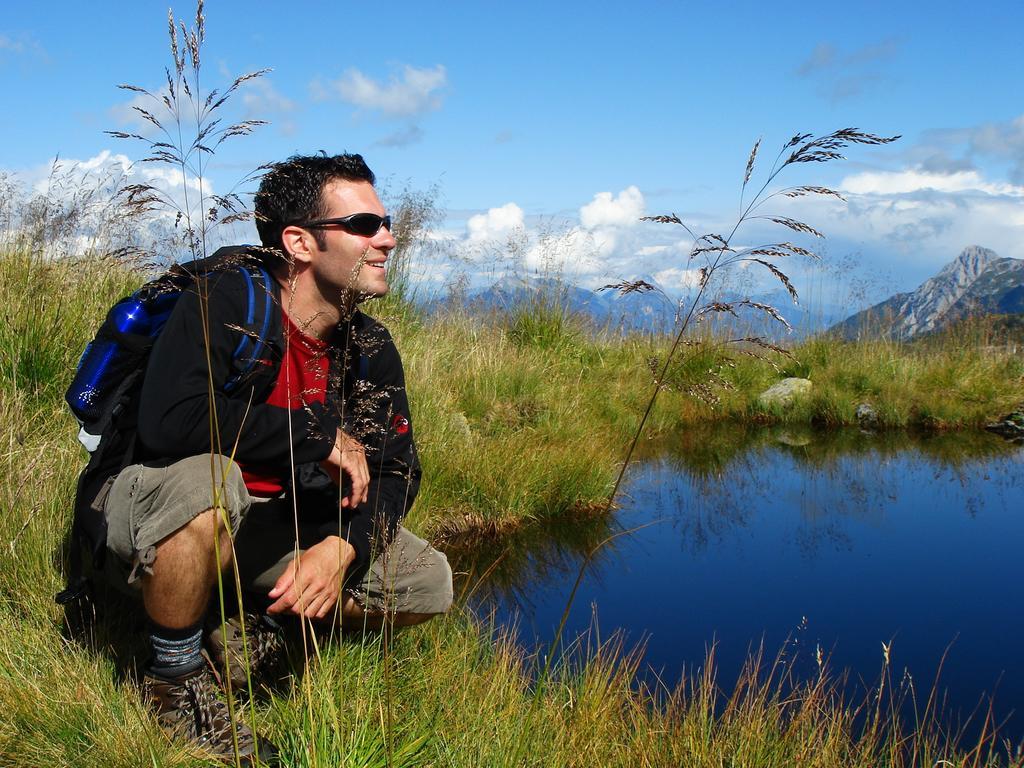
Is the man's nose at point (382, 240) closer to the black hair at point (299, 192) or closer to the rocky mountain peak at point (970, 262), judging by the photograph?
the black hair at point (299, 192)

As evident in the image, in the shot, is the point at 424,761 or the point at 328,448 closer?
the point at 424,761

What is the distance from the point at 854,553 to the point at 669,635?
1.73 meters

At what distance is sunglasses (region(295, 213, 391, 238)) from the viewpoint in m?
2.28

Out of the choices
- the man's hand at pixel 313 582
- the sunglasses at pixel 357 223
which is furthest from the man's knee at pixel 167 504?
the sunglasses at pixel 357 223

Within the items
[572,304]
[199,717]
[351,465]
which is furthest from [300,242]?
[572,304]

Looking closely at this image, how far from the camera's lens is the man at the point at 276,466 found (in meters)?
1.81

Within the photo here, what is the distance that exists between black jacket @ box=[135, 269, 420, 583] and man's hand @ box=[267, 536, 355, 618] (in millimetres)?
72

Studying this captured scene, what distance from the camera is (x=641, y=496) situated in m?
5.80

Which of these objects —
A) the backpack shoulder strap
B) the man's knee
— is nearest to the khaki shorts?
the man's knee

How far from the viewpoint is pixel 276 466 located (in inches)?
84.0

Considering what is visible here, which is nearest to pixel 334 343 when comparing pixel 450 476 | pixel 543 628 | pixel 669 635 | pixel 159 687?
pixel 159 687

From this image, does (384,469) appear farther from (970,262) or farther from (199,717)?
(970,262)

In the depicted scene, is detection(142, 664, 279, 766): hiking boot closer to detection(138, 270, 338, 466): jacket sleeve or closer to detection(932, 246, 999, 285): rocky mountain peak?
detection(138, 270, 338, 466): jacket sleeve

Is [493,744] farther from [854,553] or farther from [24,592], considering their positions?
[854,553]
